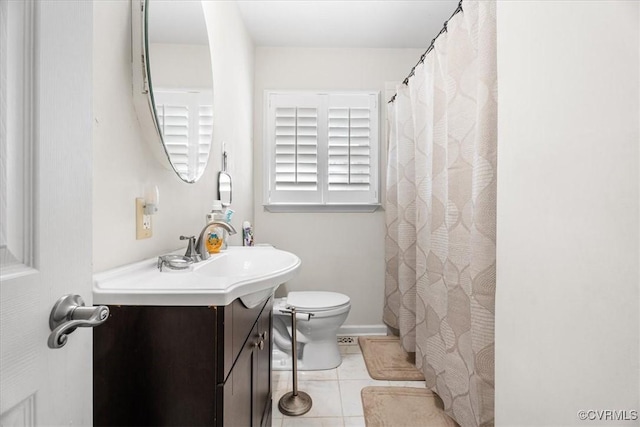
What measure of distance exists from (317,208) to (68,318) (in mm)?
2195

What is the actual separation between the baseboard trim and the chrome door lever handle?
236cm

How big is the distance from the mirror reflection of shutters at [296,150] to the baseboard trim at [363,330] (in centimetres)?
116

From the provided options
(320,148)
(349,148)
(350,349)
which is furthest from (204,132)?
(350,349)

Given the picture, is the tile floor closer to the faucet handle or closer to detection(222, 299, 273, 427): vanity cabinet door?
detection(222, 299, 273, 427): vanity cabinet door

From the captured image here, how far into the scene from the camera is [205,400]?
0.69 meters

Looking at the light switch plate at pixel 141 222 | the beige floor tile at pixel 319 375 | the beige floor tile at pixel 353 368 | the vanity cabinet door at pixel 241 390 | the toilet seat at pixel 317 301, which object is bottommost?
the beige floor tile at pixel 319 375

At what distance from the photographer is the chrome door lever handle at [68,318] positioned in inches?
17.0

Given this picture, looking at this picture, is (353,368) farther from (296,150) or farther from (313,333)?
(296,150)

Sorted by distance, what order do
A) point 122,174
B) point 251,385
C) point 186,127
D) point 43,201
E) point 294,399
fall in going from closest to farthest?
1. point 43,201
2. point 122,174
3. point 251,385
4. point 186,127
5. point 294,399

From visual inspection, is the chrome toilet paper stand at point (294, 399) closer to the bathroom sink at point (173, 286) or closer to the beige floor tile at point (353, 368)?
the beige floor tile at point (353, 368)

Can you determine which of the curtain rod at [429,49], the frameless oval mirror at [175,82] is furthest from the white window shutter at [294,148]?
the frameless oval mirror at [175,82]

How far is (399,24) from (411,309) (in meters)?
1.98

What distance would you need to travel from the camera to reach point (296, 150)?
2572mm

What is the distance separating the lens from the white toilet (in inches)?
78.1
